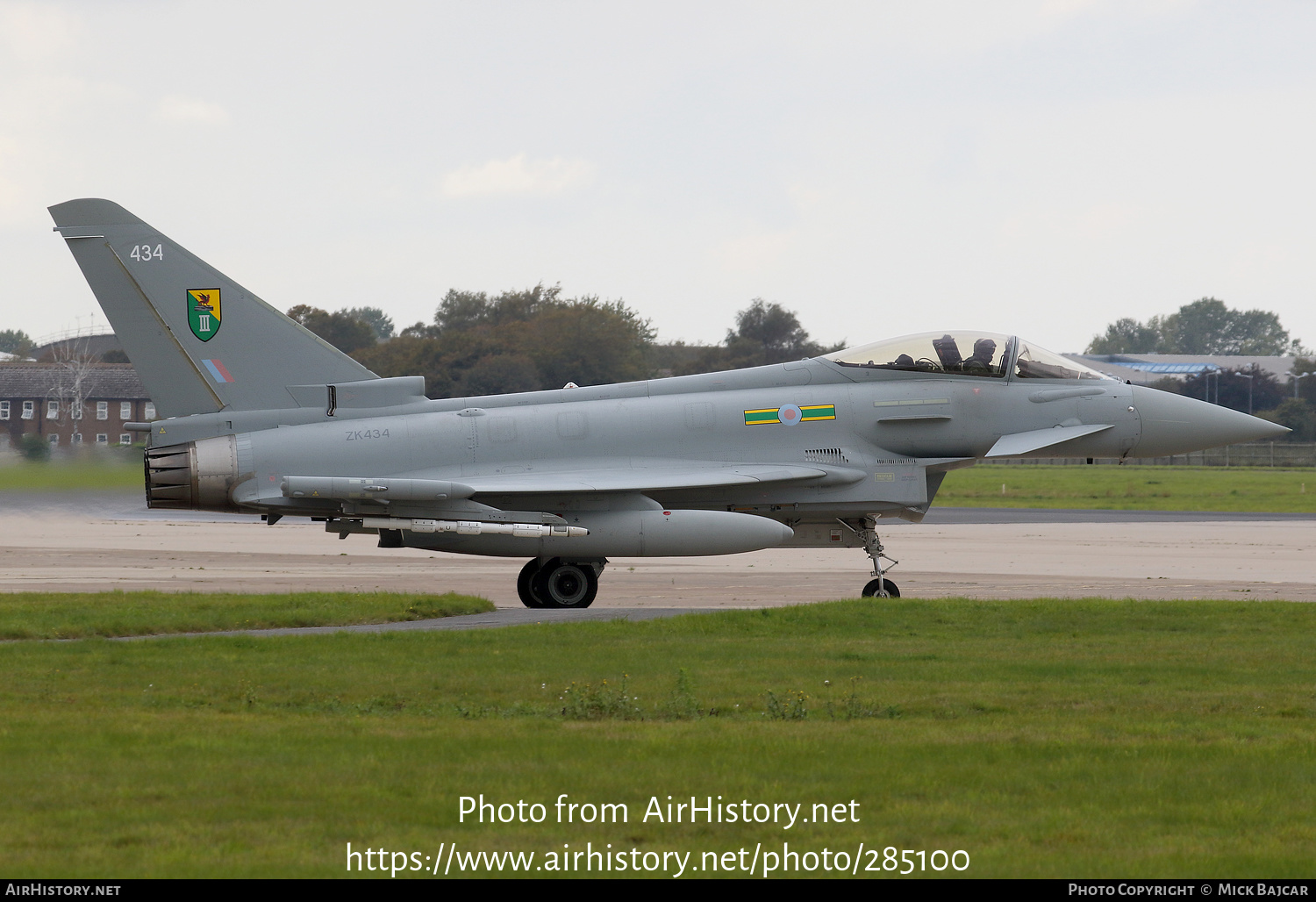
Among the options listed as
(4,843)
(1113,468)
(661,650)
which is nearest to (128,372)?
(1113,468)

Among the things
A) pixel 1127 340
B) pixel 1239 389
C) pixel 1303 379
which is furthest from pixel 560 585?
pixel 1127 340

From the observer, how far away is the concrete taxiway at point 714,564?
752 inches

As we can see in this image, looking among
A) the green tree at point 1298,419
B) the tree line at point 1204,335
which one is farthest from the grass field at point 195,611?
the tree line at point 1204,335

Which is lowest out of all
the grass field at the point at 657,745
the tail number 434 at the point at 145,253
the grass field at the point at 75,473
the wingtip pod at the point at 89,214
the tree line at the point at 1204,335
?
the grass field at the point at 657,745

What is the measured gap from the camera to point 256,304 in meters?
16.7

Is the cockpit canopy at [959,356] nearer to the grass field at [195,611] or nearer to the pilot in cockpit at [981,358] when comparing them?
the pilot in cockpit at [981,358]

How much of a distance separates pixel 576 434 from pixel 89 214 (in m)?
6.38

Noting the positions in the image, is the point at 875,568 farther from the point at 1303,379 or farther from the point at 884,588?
the point at 1303,379

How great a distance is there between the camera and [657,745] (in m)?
7.48

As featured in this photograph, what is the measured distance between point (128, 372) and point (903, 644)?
68.4 meters

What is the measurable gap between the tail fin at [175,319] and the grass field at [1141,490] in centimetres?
3395

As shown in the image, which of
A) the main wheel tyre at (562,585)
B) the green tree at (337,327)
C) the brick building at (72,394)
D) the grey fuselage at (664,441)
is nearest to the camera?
the grey fuselage at (664,441)

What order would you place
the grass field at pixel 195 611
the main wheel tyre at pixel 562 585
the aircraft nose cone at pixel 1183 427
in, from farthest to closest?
1. the aircraft nose cone at pixel 1183 427
2. the main wheel tyre at pixel 562 585
3. the grass field at pixel 195 611
